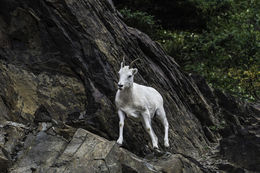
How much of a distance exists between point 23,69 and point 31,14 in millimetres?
1842

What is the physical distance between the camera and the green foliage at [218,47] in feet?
74.0

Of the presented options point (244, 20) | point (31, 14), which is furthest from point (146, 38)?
point (244, 20)

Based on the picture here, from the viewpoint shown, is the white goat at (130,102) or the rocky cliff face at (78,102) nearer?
the rocky cliff face at (78,102)

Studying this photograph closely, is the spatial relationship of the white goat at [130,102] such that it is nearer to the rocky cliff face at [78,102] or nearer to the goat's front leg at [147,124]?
the goat's front leg at [147,124]

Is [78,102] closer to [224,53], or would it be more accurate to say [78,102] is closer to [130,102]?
[130,102]

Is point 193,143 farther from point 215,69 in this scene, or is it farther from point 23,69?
point 215,69

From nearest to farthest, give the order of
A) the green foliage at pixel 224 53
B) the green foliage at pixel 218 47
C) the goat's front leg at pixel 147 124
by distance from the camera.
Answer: the goat's front leg at pixel 147 124
the green foliage at pixel 218 47
the green foliage at pixel 224 53

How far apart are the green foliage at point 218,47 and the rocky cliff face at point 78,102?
704 cm

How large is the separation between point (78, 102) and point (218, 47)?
47.6 ft

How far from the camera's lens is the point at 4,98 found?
1125cm

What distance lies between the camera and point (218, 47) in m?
24.4

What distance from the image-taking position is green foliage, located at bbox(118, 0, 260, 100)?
22.6 m

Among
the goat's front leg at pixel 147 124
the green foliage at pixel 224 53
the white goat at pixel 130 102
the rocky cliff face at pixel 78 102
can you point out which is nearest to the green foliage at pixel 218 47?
the green foliage at pixel 224 53

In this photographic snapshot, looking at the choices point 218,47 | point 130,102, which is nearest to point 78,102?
point 130,102
